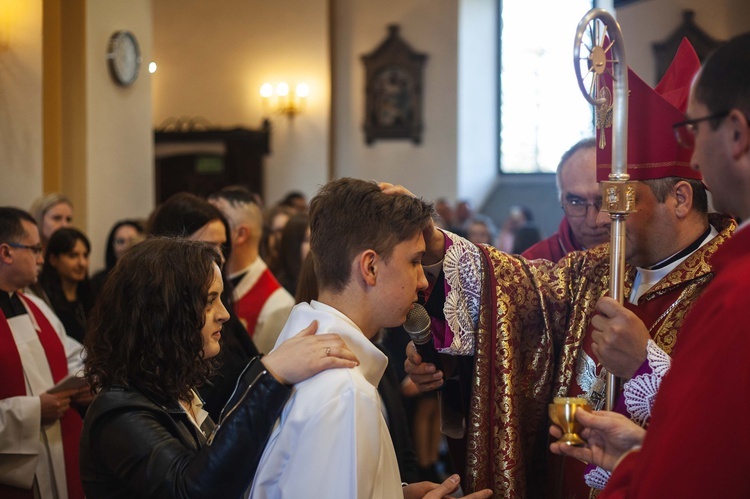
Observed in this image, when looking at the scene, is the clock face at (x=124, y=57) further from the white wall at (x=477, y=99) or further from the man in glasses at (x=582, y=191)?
the white wall at (x=477, y=99)

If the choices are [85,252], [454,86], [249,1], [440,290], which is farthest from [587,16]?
[249,1]

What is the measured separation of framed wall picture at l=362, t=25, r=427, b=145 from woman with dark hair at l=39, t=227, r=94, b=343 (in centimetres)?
786

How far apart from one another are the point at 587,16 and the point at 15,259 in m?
2.55

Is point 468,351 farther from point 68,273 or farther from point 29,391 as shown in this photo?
point 68,273

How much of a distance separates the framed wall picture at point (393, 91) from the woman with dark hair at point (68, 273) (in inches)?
310

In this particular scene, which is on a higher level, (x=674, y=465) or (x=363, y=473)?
(x=674, y=465)

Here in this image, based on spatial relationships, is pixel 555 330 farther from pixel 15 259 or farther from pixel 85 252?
pixel 85 252

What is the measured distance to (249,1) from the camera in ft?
41.3

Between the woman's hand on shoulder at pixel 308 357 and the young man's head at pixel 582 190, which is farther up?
the young man's head at pixel 582 190

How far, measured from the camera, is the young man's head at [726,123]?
1436 millimetres

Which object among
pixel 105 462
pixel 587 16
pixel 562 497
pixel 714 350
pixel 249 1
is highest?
pixel 249 1

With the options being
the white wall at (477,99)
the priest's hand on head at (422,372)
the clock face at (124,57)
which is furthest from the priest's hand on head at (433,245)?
the white wall at (477,99)

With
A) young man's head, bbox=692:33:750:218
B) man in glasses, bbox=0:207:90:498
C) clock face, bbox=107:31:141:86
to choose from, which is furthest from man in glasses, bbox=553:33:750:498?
clock face, bbox=107:31:141:86

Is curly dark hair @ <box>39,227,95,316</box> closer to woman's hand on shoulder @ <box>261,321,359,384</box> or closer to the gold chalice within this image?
woman's hand on shoulder @ <box>261,321,359,384</box>
